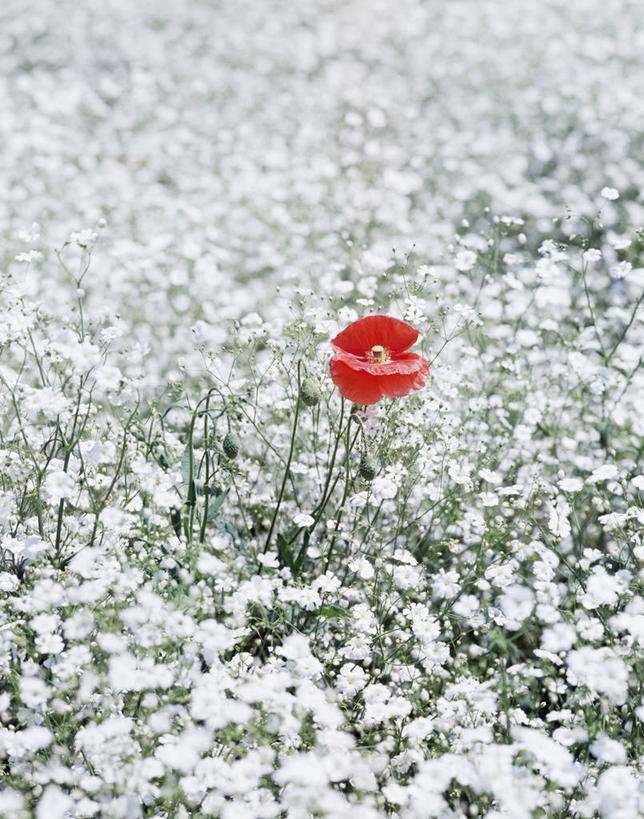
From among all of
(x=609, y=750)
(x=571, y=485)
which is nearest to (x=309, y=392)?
(x=571, y=485)

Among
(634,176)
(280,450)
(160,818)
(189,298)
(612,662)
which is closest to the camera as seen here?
(612,662)

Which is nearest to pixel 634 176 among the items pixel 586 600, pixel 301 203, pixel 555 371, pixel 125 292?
pixel 301 203

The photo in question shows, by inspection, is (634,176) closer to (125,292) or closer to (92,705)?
(125,292)

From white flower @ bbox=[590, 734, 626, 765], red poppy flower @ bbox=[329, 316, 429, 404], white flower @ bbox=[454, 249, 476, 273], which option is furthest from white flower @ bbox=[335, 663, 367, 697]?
white flower @ bbox=[454, 249, 476, 273]

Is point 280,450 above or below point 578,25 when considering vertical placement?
below

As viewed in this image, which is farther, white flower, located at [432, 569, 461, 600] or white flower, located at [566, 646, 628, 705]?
white flower, located at [432, 569, 461, 600]

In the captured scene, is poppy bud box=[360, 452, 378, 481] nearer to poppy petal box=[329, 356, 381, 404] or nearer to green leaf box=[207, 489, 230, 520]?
poppy petal box=[329, 356, 381, 404]
